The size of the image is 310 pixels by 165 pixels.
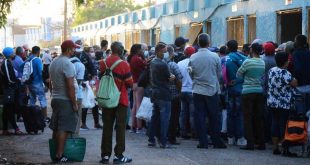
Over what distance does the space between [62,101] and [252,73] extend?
3547 mm

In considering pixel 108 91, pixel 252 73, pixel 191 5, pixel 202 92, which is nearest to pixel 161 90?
pixel 202 92

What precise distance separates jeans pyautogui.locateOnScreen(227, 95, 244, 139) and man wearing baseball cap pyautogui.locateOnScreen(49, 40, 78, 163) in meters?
3.58

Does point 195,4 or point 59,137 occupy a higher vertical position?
point 195,4

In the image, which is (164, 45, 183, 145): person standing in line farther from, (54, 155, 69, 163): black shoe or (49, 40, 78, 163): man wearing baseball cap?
(54, 155, 69, 163): black shoe

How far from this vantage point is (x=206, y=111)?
13398mm

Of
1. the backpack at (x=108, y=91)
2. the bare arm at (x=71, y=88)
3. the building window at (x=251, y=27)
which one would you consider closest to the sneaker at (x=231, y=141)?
the backpack at (x=108, y=91)

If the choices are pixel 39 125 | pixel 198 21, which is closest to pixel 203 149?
pixel 39 125

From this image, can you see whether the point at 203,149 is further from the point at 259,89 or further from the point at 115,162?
the point at 115,162

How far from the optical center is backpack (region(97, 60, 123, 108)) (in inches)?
442

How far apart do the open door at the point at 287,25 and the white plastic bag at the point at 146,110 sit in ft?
20.7

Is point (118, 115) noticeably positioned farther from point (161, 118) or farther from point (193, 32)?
point (193, 32)

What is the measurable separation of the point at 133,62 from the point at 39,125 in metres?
2.48

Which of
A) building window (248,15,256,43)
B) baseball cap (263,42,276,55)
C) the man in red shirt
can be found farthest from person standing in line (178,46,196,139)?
building window (248,15,256,43)

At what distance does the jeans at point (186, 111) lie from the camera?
14.4 m
